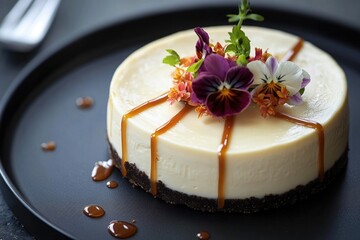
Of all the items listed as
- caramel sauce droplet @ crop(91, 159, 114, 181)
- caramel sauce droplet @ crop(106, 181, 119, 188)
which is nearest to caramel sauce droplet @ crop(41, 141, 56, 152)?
caramel sauce droplet @ crop(91, 159, 114, 181)

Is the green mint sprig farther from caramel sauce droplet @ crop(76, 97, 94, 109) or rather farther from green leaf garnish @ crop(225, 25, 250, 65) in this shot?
caramel sauce droplet @ crop(76, 97, 94, 109)

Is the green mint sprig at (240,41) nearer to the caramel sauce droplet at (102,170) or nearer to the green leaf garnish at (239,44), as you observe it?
the green leaf garnish at (239,44)

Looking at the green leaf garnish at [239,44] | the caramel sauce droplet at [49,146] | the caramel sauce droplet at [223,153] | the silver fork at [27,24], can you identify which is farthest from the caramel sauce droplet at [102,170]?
the silver fork at [27,24]

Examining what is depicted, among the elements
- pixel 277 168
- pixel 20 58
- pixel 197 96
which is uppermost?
pixel 197 96

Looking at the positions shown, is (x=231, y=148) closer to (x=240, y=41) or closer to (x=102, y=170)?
(x=240, y=41)

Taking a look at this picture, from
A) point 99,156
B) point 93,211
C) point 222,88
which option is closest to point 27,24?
point 99,156

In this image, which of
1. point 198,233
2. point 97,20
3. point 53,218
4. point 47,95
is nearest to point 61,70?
point 47,95

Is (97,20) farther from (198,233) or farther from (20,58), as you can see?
(198,233)
